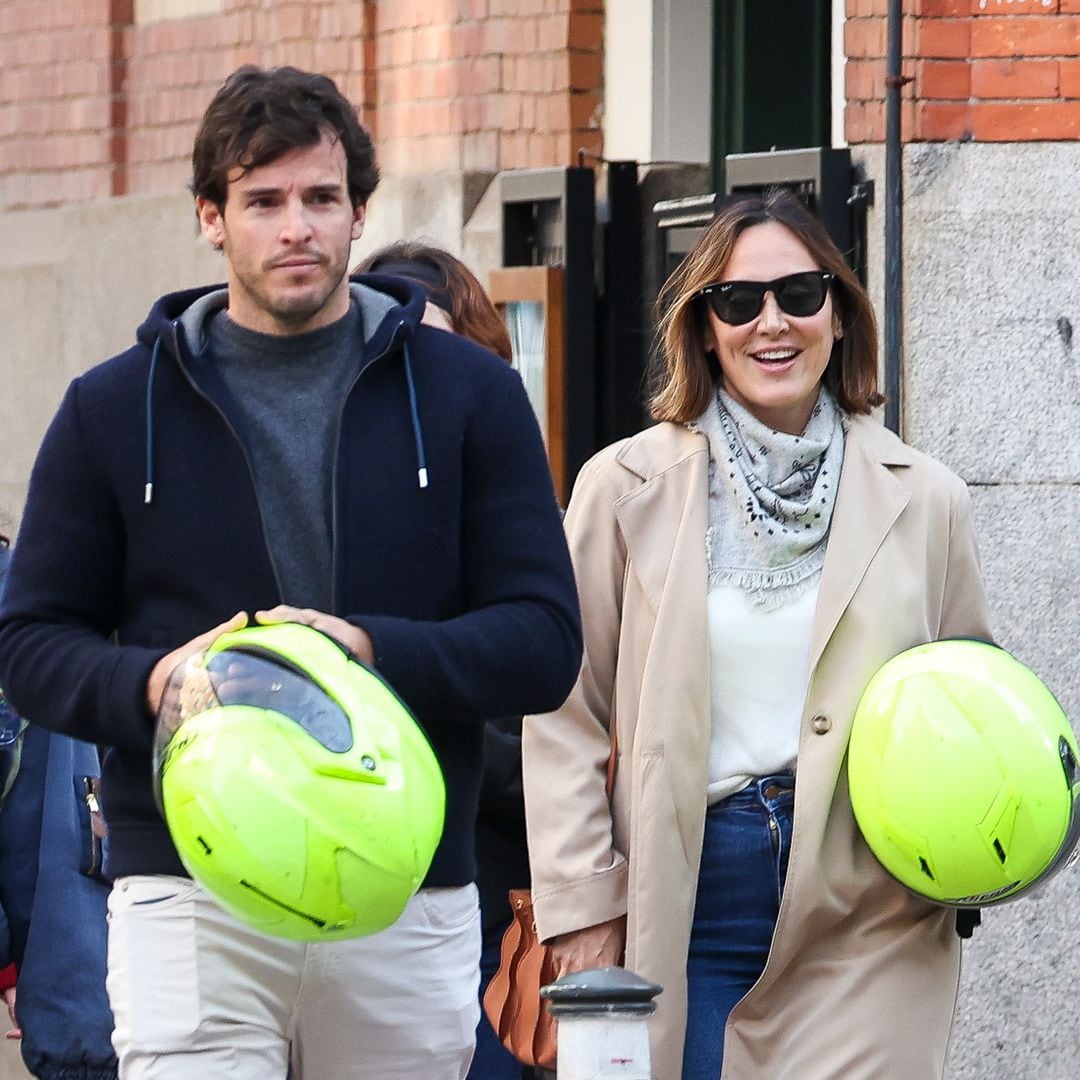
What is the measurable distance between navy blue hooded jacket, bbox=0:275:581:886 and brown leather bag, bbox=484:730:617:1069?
80 centimetres

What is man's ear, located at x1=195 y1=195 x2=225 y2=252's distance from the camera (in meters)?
3.90

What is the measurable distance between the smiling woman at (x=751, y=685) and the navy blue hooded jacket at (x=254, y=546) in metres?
0.59

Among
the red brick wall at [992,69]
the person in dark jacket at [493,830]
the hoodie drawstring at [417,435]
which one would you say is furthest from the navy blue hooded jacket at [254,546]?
the red brick wall at [992,69]

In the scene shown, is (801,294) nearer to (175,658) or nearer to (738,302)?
(738,302)

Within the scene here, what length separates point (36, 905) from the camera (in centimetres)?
521

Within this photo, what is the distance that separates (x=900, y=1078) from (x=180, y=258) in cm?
666

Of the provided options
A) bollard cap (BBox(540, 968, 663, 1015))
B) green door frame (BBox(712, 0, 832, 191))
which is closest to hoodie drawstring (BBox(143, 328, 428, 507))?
bollard cap (BBox(540, 968, 663, 1015))

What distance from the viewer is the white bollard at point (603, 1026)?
359cm

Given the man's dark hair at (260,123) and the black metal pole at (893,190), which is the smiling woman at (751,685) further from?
the black metal pole at (893,190)

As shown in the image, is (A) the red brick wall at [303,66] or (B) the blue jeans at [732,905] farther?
(A) the red brick wall at [303,66]

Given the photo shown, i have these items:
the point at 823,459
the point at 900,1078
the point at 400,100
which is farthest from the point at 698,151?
the point at 900,1078

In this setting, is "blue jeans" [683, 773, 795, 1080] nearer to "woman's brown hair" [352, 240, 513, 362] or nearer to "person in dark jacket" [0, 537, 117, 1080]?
"person in dark jacket" [0, 537, 117, 1080]

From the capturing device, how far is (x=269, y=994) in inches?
149

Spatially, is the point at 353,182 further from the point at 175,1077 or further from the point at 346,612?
the point at 175,1077
